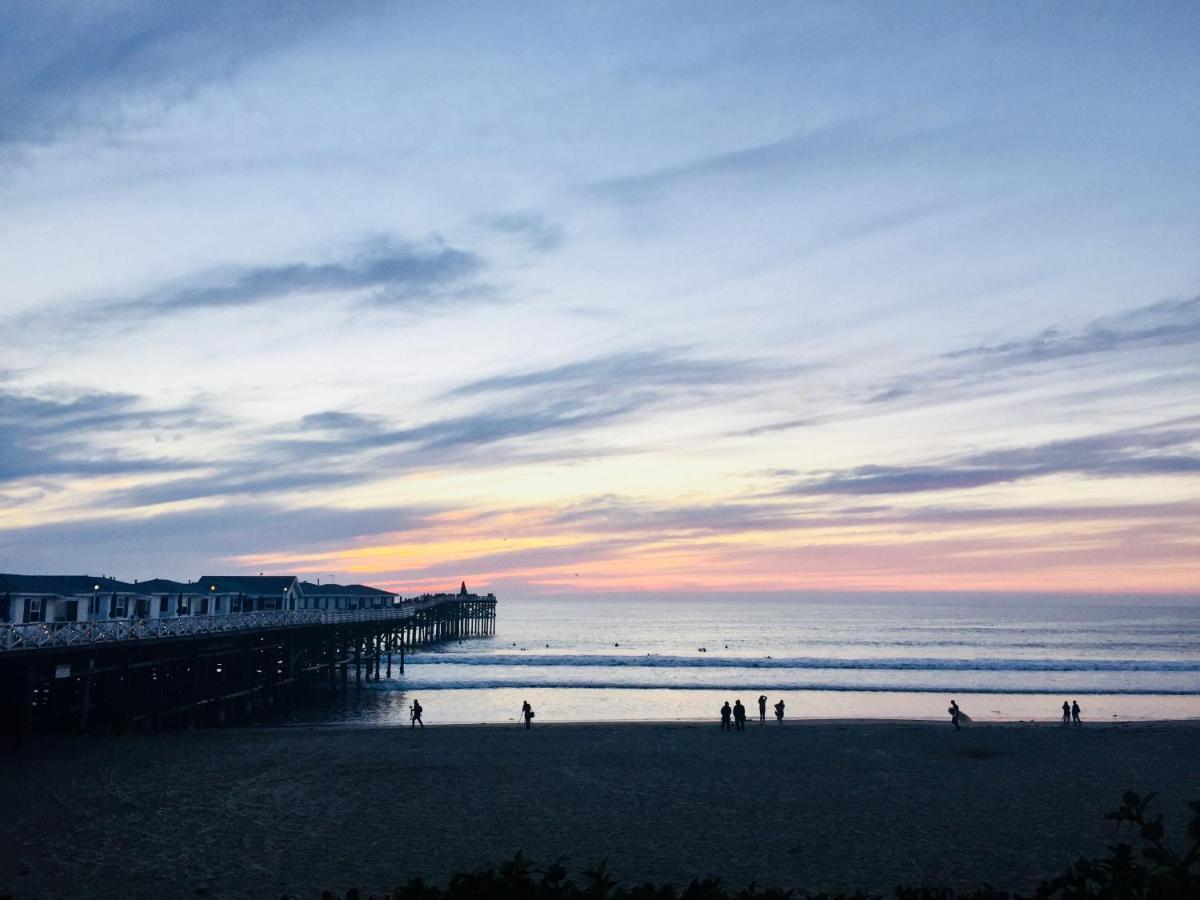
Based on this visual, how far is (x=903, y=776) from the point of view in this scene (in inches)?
1155

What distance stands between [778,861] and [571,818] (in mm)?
5962

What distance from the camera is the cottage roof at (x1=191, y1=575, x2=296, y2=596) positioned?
2899 inches

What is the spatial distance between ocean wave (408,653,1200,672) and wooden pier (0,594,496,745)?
85.2ft

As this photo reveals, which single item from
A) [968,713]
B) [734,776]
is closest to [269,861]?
[734,776]

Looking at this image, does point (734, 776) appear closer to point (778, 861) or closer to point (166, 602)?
point (778, 861)

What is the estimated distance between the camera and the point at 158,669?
1681 inches

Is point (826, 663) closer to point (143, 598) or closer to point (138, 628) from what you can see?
point (143, 598)

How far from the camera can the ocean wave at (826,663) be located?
8431 cm

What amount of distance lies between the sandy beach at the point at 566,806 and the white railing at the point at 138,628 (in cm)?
352

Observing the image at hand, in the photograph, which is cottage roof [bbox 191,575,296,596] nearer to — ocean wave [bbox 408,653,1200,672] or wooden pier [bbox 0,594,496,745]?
wooden pier [bbox 0,594,496,745]

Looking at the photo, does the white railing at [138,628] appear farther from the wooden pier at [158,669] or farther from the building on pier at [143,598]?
the building on pier at [143,598]

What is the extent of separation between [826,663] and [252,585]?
52.0 meters

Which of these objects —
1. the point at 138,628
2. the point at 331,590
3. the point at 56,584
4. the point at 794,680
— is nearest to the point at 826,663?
the point at 794,680

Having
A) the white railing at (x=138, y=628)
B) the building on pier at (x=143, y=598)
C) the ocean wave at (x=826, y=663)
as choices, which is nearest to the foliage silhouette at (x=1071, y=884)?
the white railing at (x=138, y=628)
